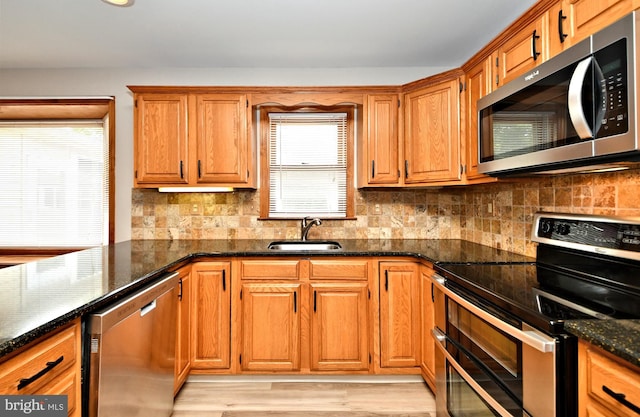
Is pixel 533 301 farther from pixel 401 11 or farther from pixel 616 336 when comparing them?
pixel 401 11

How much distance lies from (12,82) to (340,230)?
10.4ft

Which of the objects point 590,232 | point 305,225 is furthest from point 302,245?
point 590,232

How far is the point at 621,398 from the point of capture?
823mm

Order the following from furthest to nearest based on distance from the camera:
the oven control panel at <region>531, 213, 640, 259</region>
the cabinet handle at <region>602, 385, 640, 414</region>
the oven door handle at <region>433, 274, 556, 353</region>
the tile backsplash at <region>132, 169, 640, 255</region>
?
the tile backsplash at <region>132, 169, 640, 255</region>, the oven control panel at <region>531, 213, 640, 259</region>, the oven door handle at <region>433, 274, 556, 353</region>, the cabinet handle at <region>602, 385, 640, 414</region>

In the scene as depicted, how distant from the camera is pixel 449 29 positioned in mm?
2412

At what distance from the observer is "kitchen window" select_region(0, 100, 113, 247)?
3160 mm

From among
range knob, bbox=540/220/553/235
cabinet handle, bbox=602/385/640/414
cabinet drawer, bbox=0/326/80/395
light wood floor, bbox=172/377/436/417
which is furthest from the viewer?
light wood floor, bbox=172/377/436/417

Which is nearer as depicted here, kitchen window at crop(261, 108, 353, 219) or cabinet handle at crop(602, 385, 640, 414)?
cabinet handle at crop(602, 385, 640, 414)

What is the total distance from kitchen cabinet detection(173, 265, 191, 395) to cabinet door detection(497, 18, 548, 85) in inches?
87.2

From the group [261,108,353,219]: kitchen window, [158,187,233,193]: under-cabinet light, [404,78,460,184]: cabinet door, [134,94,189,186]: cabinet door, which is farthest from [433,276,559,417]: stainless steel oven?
[134,94,189,186]: cabinet door

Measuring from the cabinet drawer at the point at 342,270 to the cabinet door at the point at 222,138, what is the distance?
926mm

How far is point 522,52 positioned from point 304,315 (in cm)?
199

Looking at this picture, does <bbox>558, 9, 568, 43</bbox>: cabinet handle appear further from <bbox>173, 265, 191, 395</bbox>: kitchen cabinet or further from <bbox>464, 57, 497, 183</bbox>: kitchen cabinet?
<bbox>173, 265, 191, 395</bbox>: kitchen cabinet

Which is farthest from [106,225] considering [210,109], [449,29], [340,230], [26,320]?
[449,29]
